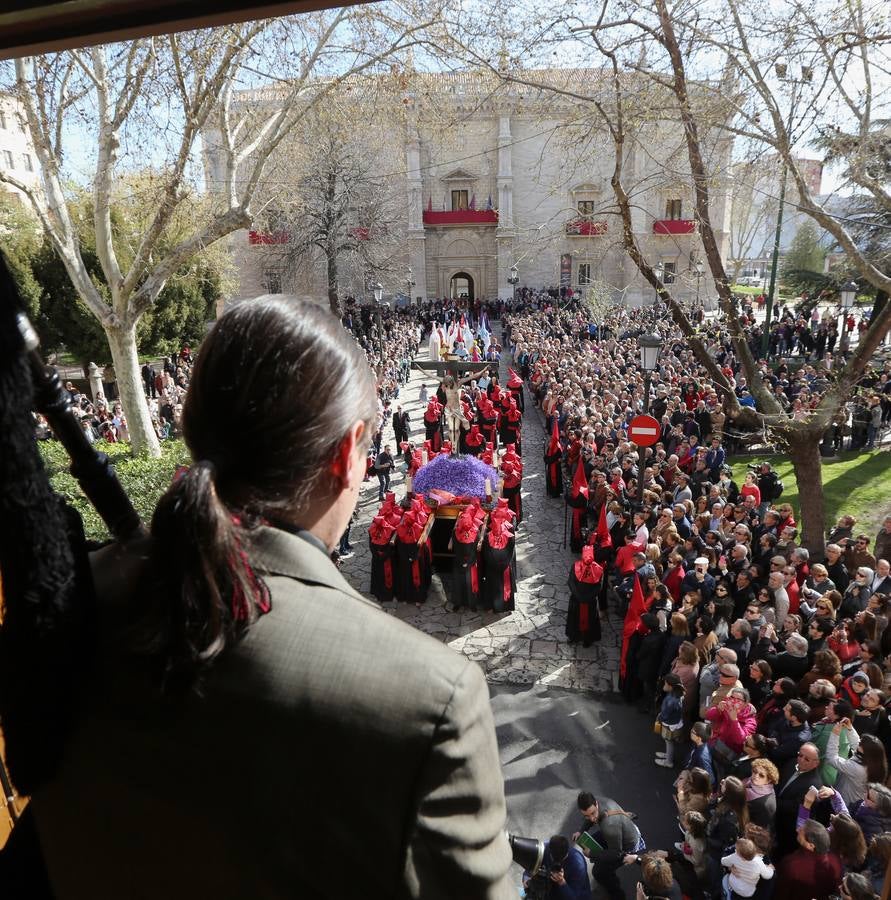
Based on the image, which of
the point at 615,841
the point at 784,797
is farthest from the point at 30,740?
the point at 784,797

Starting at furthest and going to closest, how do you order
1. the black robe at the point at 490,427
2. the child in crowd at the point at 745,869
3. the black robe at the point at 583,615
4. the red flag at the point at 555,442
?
the black robe at the point at 490,427
the red flag at the point at 555,442
the black robe at the point at 583,615
the child in crowd at the point at 745,869

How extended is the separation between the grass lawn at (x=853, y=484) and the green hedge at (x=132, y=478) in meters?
9.50

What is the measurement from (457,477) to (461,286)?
3938cm

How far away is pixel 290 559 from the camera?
2.97ft

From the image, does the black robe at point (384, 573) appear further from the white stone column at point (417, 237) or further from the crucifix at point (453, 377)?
the white stone column at point (417, 237)

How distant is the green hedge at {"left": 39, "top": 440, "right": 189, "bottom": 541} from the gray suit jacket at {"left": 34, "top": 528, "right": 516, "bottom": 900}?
6.67 m

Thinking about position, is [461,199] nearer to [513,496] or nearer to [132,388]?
[132,388]

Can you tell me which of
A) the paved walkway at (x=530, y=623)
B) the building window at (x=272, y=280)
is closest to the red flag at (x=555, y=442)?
the paved walkway at (x=530, y=623)

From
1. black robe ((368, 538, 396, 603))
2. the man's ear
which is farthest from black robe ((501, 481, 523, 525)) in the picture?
the man's ear

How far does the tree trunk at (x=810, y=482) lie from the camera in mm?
8305

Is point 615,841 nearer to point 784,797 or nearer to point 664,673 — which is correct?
point 784,797

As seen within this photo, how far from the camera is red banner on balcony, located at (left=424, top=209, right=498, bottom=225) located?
44.0m

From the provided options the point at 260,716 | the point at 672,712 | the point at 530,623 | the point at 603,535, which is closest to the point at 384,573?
the point at 530,623

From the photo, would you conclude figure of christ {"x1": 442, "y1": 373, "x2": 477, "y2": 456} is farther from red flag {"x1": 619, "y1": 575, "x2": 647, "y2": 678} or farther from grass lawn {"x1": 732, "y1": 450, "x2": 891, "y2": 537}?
grass lawn {"x1": 732, "y1": 450, "x2": 891, "y2": 537}
